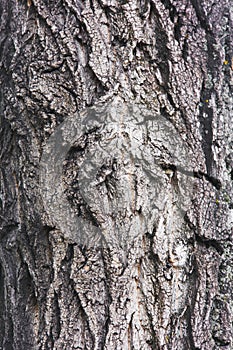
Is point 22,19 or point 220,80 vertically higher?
point 22,19

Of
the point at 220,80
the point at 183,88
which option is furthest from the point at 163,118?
the point at 220,80

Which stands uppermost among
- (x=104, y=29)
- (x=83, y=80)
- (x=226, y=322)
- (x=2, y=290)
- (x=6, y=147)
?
(x=104, y=29)

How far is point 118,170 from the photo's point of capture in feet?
4.64

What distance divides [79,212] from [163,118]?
372mm

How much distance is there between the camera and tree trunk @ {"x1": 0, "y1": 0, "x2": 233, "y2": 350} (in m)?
1.42

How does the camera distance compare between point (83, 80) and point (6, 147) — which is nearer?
point (83, 80)

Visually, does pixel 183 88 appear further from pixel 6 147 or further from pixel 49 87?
pixel 6 147

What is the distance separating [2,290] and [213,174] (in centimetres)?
79

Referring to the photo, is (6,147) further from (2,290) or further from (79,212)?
(2,290)

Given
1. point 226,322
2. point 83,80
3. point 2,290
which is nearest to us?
point 83,80

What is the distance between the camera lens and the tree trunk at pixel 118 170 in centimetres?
142

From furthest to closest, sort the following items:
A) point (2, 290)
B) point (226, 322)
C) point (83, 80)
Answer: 1. point (2, 290)
2. point (226, 322)
3. point (83, 80)

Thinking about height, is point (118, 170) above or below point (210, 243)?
above

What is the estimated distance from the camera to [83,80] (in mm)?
1418
